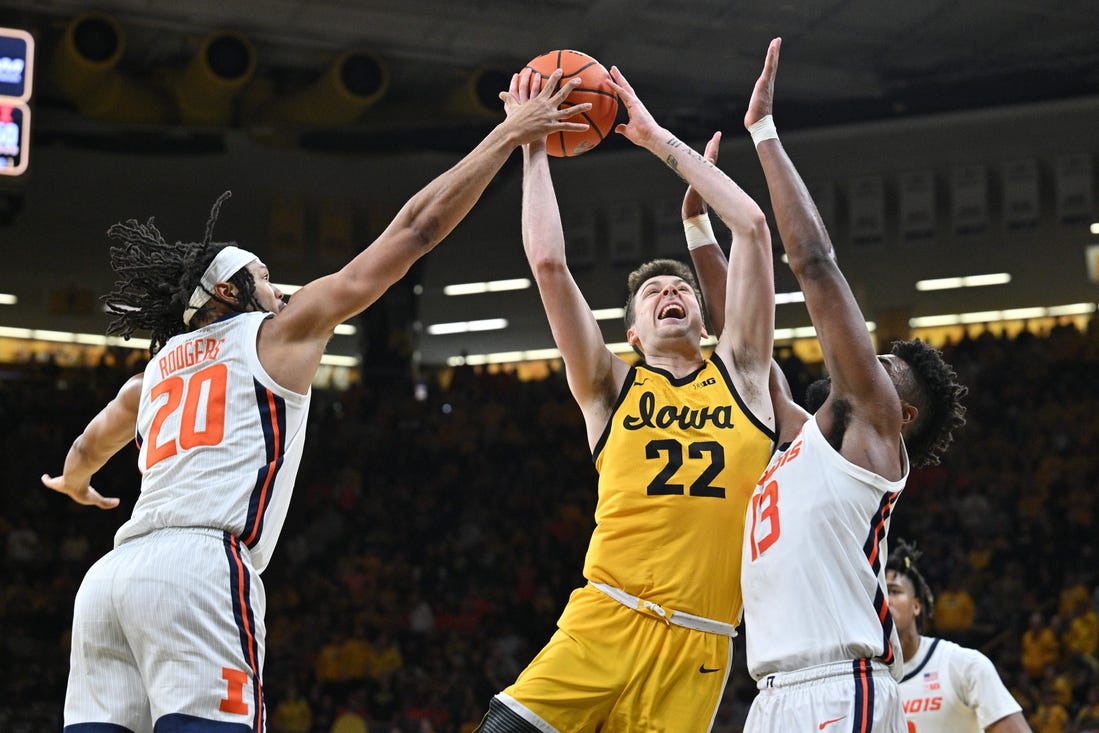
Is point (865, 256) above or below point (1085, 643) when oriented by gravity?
above

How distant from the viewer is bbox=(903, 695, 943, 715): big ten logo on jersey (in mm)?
5625

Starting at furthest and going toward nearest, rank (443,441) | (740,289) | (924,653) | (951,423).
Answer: (443,441) → (924,653) → (740,289) → (951,423)

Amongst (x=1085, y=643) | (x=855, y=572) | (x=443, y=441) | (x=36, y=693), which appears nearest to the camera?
(x=855, y=572)

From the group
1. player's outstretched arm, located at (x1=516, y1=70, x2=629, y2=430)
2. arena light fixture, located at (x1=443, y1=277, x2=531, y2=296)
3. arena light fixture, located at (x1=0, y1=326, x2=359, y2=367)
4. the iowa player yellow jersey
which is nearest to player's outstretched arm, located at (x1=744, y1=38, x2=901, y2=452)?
the iowa player yellow jersey

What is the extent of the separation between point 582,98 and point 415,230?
101 centimetres

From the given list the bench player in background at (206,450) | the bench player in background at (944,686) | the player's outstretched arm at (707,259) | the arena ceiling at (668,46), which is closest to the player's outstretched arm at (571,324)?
the bench player in background at (206,450)

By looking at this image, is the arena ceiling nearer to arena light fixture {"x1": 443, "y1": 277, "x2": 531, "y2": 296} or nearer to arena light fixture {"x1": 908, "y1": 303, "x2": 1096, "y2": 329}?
arena light fixture {"x1": 443, "y1": 277, "x2": 531, "y2": 296}

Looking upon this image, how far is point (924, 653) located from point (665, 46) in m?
11.7

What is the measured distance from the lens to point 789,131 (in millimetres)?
16828

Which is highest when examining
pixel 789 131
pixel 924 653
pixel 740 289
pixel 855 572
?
pixel 789 131

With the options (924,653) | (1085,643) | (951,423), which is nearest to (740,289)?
(951,423)

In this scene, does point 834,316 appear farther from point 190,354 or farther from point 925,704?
point 925,704

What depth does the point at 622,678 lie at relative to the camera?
374cm

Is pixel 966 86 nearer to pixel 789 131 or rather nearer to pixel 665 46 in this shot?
pixel 789 131
